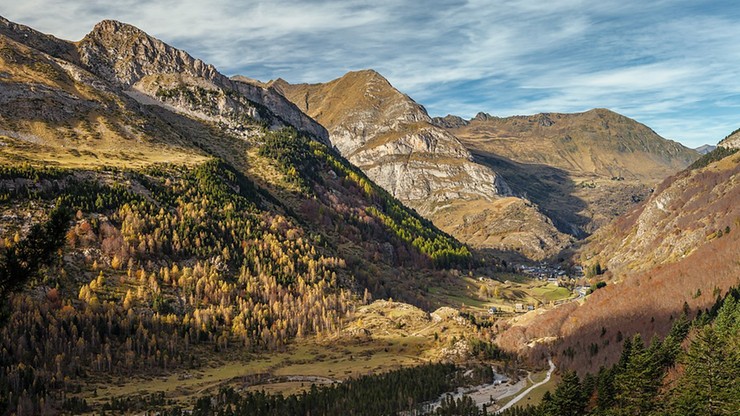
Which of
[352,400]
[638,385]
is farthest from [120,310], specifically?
[638,385]

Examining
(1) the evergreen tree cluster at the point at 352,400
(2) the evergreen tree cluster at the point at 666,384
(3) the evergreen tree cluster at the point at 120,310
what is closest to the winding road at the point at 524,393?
(2) the evergreen tree cluster at the point at 666,384

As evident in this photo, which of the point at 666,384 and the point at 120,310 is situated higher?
the point at 120,310

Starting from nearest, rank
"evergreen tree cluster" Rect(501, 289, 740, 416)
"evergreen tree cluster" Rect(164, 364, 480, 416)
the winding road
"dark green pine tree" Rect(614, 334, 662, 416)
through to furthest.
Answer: "evergreen tree cluster" Rect(501, 289, 740, 416) < "dark green pine tree" Rect(614, 334, 662, 416) < "evergreen tree cluster" Rect(164, 364, 480, 416) < the winding road

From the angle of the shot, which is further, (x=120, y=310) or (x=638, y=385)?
(x=120, y=310)

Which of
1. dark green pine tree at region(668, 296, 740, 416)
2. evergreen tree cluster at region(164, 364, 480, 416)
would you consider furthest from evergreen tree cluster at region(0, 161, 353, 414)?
dark green pine tree at region(668, 296, 740, 416)

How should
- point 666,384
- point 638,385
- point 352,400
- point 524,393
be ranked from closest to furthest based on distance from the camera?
1. point 638,385
2. point 666,384
3. point 352,400
4. point 524,393

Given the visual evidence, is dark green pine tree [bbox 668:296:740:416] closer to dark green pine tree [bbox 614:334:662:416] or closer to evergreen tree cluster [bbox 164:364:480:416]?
dark green pine tree [bbox 614:334:662:416]

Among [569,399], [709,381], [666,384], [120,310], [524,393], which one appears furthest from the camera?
[120,310]

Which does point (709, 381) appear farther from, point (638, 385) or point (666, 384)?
point (666, 384)

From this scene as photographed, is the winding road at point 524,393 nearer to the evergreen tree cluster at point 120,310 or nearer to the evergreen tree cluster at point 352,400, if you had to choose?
the evergreen tree cluster at point 352,400

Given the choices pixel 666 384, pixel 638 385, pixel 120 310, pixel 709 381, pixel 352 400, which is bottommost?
pixel 352 400

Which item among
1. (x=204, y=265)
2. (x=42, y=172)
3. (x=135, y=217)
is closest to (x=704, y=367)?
(x=204, y=265)

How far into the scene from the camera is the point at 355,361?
16325 centimetres

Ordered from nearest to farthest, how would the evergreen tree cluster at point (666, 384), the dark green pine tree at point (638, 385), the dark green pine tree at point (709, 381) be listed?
1. the dark green pine tree at point (709, 381)
2. the evergreen tree cluster at point (666, 384)
3. the dark green pine tree at point (638, 385)
